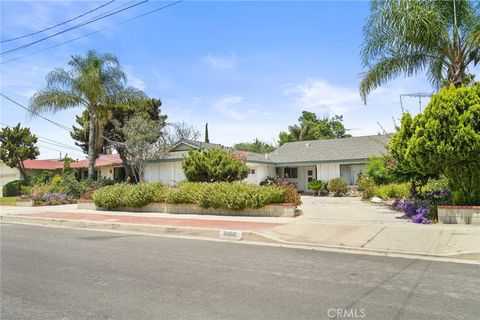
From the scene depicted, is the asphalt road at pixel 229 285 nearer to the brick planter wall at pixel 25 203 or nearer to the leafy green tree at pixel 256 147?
the brick planter wall at pixel 25 203

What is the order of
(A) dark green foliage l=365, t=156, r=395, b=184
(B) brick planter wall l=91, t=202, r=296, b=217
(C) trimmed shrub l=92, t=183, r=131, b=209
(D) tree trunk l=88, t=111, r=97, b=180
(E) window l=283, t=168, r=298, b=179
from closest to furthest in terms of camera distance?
1. (B) brick planter wall l=91, t=202, r=296, b=217
2. (C) trimmed shrub l=92, t=183, r=131, b=209
3. (A) dark green foliage l=365, t=156, r=395, b=184
4. (D) tree trunk l=88, t=111, r=97, b=180
5. (E) window l=283, t=168, r=298, b=179

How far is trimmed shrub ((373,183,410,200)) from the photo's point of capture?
17.9 metres

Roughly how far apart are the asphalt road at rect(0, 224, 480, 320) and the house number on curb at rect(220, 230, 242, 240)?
58.5 inches

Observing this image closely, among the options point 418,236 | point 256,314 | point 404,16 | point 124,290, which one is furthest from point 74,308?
point 404,16

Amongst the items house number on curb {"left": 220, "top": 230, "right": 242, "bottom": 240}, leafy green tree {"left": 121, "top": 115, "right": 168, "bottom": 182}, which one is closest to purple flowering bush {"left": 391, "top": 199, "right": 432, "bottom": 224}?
house number on curb {"left": 220, "top": 230, "right": 242, "bottom": 240}

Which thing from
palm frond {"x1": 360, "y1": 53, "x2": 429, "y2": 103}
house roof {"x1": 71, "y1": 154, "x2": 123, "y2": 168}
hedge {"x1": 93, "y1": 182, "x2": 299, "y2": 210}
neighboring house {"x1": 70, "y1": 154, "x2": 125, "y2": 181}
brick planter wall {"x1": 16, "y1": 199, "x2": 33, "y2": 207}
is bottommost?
brick planter wall {"x1": 16, "y1": 199, "x2": 33, "y2": 207}

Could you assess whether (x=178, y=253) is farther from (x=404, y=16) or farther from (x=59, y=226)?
(x=404, y=16)

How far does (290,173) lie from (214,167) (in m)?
14.0

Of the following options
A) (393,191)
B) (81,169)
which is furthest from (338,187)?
(81,169)

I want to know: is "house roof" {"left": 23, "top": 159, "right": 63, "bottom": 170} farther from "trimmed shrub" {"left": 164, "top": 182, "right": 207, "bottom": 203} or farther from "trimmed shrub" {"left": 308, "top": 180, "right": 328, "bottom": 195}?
"trimmed shrub" {"left": 164, "top": 182, "right": 207, "bottom": 203}

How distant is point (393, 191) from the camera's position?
19.0 metres

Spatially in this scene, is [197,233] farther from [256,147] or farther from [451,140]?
[256,147]

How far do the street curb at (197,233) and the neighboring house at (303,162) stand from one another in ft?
41.0

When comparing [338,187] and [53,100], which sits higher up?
[53,100]
